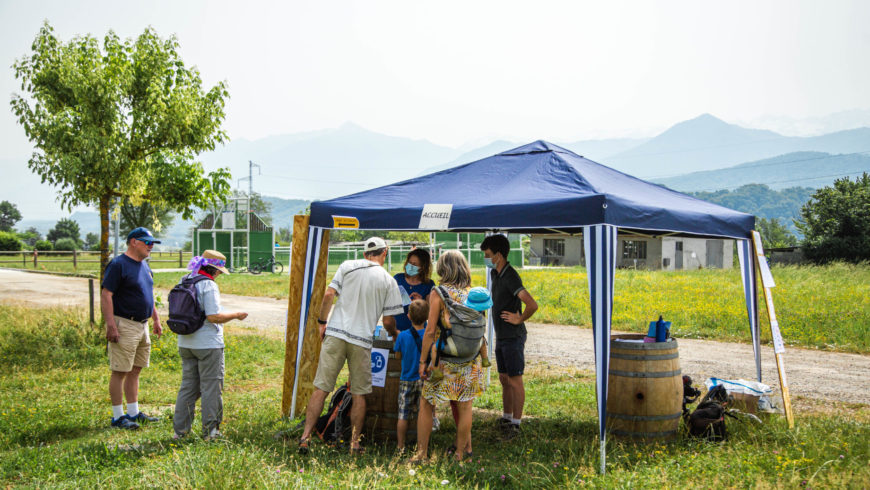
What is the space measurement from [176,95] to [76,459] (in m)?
6.52

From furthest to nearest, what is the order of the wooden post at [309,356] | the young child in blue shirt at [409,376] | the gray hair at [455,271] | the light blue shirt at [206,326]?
the wooden post at [309,356] < the light blue shirt at [206,326] < the young child in blue shirt at [409,376] < the gray hair at [455,271]

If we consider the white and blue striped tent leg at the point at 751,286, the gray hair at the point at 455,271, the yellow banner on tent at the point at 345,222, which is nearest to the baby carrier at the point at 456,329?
the gray hair at the point at 455,271

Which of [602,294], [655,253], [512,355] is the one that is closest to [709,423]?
[602,294]

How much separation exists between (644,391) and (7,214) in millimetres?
119636

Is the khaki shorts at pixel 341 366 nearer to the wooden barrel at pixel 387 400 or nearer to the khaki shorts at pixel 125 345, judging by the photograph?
the wooden barrel at pixel 387 400

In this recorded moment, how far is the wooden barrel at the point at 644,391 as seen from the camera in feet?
16.5

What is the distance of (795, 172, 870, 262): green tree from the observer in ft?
101

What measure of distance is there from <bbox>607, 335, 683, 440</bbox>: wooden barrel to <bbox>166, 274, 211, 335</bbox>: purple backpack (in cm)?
345

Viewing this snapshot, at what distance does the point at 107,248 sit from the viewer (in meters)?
9.62

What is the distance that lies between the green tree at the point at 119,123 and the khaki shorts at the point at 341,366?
19.1ft

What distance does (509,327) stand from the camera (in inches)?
218

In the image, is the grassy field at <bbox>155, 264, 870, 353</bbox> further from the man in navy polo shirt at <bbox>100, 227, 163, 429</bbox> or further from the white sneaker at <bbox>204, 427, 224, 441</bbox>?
the man in navy polo shirt at <bbox>100, 227, 163, 429</bbox>

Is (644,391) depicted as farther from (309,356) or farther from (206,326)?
(206,326)

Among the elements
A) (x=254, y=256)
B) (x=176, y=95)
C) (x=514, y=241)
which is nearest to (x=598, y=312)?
(x=176, y=95)
